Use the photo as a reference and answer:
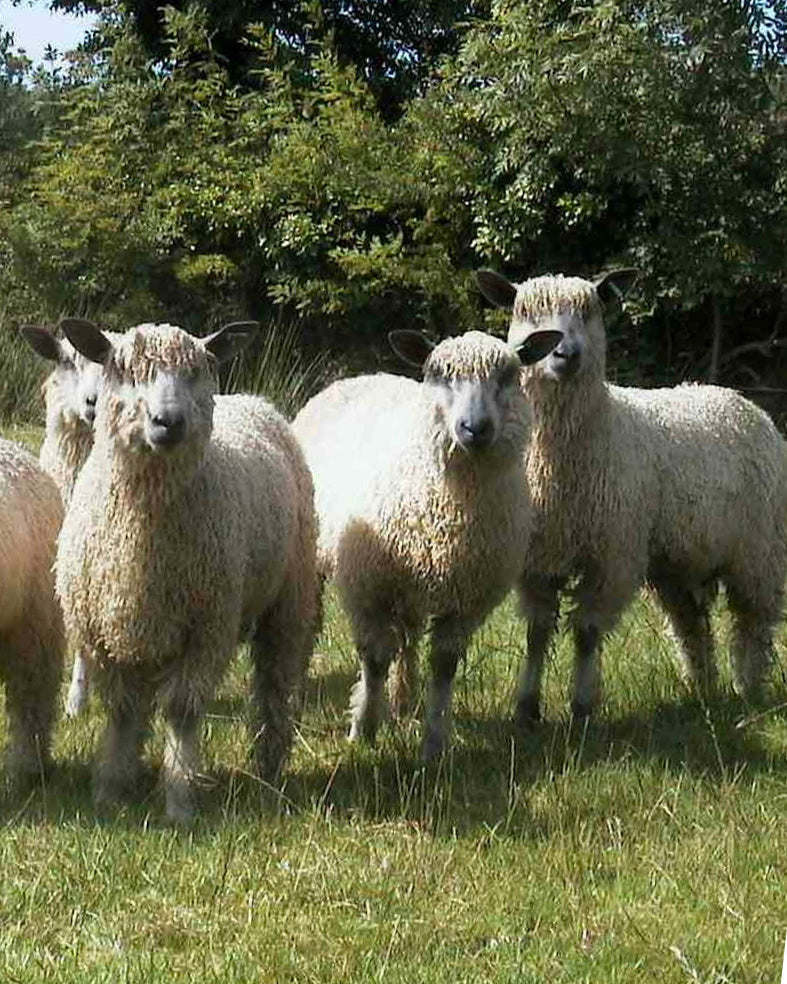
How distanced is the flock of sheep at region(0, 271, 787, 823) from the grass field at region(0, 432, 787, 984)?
0.92ft

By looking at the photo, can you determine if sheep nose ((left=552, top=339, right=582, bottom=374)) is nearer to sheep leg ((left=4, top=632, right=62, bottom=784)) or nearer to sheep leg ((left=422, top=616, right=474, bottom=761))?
sheep leg ((left=422, top=616, right=474, bottom=761))

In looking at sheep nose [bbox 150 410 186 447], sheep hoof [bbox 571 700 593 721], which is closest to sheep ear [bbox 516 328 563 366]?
sheep hoof [bbox 571 700 593 721]

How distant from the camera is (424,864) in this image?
5090 mm

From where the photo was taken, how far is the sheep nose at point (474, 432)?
20.2ft

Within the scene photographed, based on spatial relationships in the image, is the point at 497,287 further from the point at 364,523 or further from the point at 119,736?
the point at 119,736

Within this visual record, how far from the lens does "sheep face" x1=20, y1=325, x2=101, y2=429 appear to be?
7035 mm

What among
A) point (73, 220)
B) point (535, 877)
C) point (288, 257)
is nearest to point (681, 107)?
point (288, 257)

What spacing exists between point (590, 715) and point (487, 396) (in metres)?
1.87

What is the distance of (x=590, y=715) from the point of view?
729cm

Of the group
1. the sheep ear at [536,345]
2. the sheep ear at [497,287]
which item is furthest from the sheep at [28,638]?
the sheep ear at [497,287]

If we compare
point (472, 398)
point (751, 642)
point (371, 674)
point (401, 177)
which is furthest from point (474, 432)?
point (401, 177)

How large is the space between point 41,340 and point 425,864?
3.23m

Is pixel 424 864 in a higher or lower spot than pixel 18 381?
lower

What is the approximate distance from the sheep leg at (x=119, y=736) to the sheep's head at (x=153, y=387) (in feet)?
2.97
